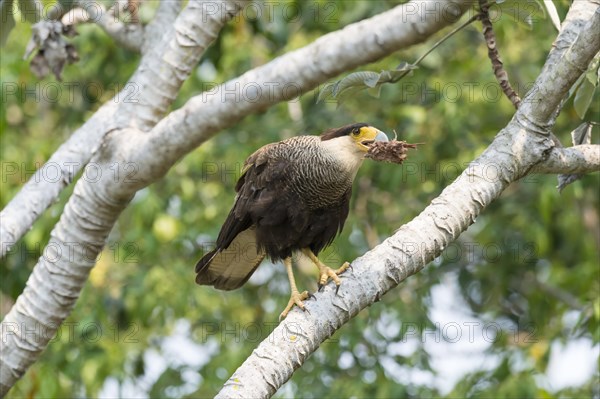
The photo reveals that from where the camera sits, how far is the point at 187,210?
5488mm

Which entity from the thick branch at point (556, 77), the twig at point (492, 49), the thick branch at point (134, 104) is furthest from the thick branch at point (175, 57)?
the thick branch at point (556, 77)

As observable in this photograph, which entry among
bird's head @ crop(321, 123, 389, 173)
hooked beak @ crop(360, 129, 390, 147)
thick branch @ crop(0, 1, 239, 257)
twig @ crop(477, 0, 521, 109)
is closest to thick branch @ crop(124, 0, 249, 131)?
thick branch @ crop(0, 1, 239, 257)

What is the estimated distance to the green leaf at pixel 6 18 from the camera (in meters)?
2.93

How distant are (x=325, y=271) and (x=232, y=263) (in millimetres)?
596

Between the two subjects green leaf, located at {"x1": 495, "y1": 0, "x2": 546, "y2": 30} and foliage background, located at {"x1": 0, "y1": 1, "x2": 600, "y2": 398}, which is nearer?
green leaf, located at {"x1": 495, "y1": 0, "x2": 546, "y2": 30}

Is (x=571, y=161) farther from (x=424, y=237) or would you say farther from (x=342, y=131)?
(x=342, y=131)

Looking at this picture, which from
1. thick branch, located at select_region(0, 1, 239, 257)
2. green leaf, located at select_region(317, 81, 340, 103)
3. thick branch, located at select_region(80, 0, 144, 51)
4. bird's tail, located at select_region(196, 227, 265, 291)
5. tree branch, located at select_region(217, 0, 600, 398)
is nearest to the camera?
tree branch, located at select_region(217, 0, 600, 398)

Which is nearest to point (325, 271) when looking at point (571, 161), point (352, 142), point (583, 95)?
point (352, 142)

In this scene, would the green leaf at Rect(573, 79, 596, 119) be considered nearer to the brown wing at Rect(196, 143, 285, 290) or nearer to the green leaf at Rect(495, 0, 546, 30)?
the green leaf at Rect(495, 0, 546, 30)

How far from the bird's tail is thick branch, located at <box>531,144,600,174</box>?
135cm

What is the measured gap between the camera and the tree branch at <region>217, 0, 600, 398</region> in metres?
2.45

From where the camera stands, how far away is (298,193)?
3564 millimetres

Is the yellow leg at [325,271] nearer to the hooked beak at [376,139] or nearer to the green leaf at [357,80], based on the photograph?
the hooked beak at [376,139]

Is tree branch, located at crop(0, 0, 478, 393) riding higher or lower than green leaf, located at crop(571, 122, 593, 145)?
lower
